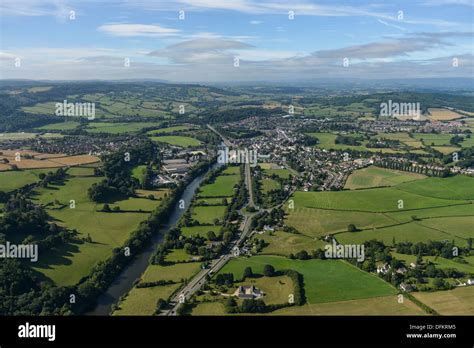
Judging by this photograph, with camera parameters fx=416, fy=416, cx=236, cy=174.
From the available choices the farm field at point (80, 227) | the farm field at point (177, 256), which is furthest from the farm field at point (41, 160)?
the farm field at point (177, 256)

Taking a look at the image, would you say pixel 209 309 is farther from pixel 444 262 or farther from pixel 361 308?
pixel 444 262

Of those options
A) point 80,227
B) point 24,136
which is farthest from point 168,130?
point 80,227

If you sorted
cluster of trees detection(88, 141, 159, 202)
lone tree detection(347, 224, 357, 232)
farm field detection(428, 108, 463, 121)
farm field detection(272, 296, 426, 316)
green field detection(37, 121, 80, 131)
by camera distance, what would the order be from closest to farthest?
farm field detection(272, 296, 426, 316), lone tree detection(347, 224, 357, 232), cluster of trees detection(88, 141, 159, 202), green field detection(37, 121, 80, 131), farm field detection(428, 108, 463, 121)

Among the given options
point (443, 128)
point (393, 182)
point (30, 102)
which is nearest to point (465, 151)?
point (393, 182)

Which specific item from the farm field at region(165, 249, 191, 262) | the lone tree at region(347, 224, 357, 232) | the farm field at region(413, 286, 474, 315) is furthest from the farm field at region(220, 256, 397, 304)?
the lone tree at region(347, 224, 357, 232)

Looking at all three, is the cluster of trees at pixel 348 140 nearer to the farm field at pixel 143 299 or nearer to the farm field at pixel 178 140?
the farm field at pixel 178 140

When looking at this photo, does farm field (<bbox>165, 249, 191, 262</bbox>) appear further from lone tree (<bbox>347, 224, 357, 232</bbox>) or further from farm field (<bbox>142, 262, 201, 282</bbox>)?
lone tree (<bbox>347, 224, 357, 232</bbox>)
